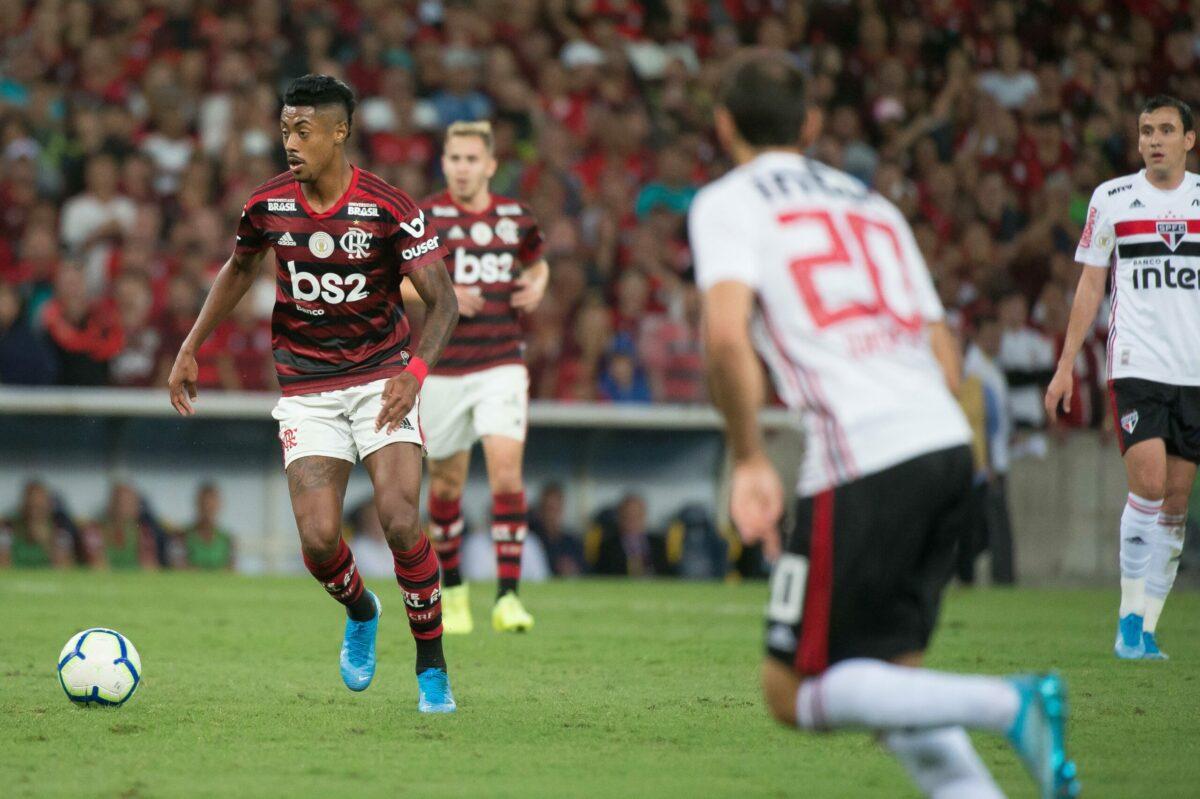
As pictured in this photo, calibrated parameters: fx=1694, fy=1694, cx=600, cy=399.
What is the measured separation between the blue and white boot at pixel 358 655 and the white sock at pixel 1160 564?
437cm

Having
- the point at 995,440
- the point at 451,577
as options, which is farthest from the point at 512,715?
the point at 995,440

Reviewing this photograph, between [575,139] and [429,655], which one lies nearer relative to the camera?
[429,655]

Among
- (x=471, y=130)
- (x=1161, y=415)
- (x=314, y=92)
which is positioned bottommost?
(x=1161, y=415)

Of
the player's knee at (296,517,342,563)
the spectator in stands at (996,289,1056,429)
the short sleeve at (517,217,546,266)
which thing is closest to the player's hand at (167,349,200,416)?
the player's knee at (296,517,342,563)

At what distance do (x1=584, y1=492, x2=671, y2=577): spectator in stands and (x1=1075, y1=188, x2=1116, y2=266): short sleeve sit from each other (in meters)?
8.78

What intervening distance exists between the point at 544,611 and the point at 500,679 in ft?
14.1

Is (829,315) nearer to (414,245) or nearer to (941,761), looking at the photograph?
(941,761)

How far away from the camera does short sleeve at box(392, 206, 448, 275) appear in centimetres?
691

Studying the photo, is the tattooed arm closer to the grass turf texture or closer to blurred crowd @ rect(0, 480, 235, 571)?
the grass turf texture

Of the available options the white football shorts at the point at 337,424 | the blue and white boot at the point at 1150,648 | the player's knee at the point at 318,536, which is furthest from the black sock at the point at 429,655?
the blue and white boot at the point at 1150,648

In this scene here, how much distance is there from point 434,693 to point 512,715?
33cm

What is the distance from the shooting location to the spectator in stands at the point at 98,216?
16406 millimetres

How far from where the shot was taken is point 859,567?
4.24 meters

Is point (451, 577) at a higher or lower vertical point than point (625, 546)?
higher
